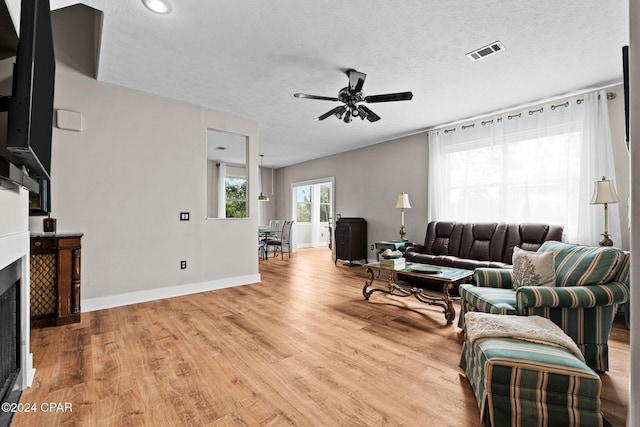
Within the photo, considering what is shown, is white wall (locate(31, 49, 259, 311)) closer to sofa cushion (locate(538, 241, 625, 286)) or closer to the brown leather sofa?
the brown leather sofa

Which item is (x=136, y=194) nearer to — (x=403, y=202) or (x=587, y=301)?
(x=403, y=202)

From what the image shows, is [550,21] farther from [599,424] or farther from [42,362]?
[42,362]

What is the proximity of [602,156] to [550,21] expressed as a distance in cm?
203

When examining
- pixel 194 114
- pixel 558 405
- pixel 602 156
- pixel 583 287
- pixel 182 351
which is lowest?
pixel 182 351

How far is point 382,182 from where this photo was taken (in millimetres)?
6148

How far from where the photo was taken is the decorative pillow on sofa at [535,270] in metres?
2.33

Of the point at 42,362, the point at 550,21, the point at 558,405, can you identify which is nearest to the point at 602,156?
the point at 550,21

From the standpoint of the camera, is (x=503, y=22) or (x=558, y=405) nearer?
(x=558, y=405)

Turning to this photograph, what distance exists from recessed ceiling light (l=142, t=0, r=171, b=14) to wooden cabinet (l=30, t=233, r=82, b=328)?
2.17 m

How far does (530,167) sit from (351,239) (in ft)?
10.9

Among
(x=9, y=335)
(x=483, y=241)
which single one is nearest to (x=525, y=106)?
(x=483, y=241)

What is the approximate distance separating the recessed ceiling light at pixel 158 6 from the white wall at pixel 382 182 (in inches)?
173

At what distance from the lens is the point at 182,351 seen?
7.51ft

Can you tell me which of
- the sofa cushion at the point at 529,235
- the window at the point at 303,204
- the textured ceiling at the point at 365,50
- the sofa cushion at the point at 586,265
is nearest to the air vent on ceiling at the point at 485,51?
the textured ceiling at the point at 365,50
